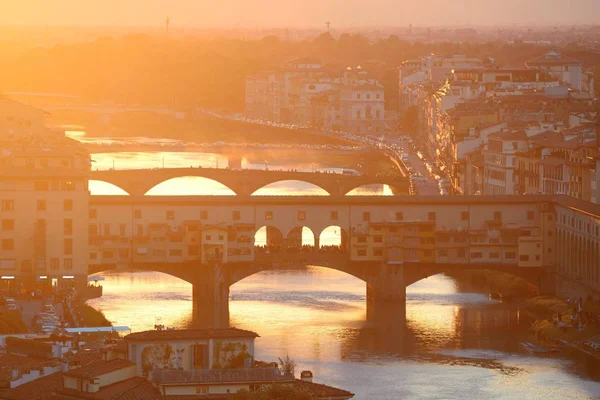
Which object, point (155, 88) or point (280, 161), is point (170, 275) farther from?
point (155, 88)

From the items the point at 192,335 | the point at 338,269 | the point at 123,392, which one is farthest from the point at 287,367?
the point at 338,269

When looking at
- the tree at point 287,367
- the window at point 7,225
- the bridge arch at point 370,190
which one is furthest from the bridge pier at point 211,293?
the bridge arch at point 370,190

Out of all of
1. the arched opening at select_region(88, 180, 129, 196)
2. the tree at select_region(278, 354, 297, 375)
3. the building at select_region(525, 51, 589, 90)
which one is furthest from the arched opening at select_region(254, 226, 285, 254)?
the building at select_region(525, 51, 589, 90)

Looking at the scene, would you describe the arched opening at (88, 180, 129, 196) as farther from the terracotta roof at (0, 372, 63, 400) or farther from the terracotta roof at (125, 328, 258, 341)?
the terracotta roof at (0, 372, 63, 400)

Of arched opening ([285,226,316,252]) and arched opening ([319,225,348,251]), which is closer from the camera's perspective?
arched opening ([285,226,316,252])

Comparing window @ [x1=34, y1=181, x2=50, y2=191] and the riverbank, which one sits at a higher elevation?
the riverbank

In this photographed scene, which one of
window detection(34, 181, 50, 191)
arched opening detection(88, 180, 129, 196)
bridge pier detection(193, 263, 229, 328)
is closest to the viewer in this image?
bridge pier detection(193, 263, 229, 328)

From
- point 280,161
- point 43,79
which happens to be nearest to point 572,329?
point 280,161

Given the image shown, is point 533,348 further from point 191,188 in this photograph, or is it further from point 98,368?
point 191,188
